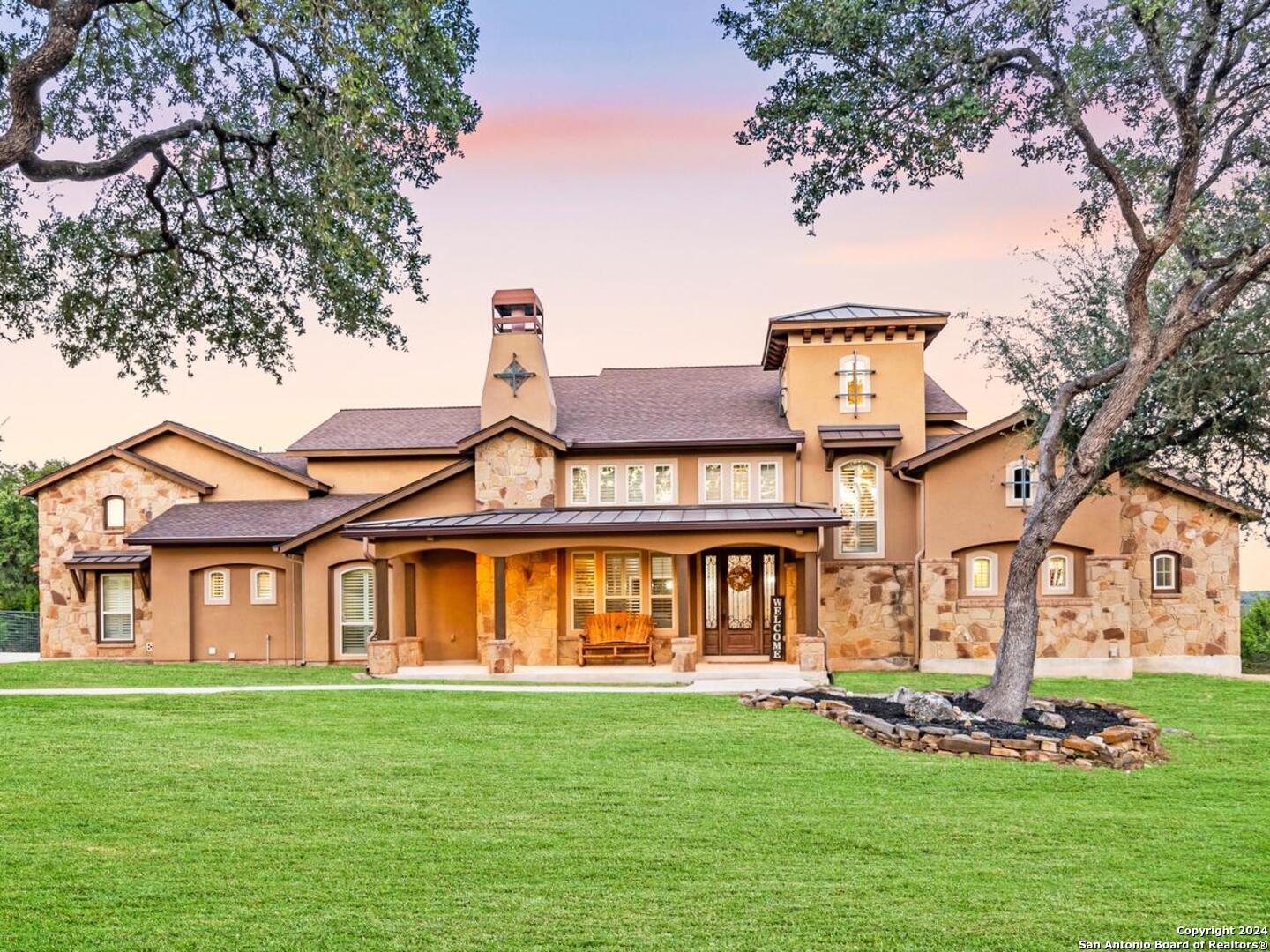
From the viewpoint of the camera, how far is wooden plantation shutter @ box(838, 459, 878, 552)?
62.7 feet

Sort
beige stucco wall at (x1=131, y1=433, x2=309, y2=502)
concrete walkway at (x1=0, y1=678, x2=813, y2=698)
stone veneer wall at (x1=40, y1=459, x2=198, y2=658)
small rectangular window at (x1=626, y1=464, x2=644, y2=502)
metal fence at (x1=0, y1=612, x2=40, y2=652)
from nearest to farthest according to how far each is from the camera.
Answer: concrete walkway at (x1=0, y1=678, x2=813, y2=698), small rectangular window at (x1=626, y1=464, x2=644, y2=502), stone veneer wall at (x1=40, y1=459, x2=198, y2=658), beige stucco wall at (x1=131, y1=433, x2=309, y2=502), metal fence at (x1=0, y1=612, x2=40, y2=652)

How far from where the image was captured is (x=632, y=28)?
13.7 m

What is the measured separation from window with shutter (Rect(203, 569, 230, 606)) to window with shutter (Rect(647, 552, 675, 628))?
9432 millimetres

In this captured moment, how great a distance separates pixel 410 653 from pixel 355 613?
2712 mm

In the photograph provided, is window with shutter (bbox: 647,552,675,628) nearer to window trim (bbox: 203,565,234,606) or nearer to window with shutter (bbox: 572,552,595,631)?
window with shutter (bbox: 572,552,595,631)

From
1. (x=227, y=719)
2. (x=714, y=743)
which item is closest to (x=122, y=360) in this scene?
(x=227, y=719)

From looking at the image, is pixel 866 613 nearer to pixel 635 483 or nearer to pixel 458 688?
pixel 635 483

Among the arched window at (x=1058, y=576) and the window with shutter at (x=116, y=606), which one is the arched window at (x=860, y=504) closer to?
the arched window at (x=1058, y=576)

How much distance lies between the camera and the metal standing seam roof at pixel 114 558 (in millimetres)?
20938

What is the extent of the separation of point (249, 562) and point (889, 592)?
13654mm

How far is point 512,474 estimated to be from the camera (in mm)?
19375

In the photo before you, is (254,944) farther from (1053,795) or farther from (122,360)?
(122,360)

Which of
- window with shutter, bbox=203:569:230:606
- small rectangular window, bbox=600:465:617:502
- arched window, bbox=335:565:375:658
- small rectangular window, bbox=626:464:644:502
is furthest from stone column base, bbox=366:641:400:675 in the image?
small rectangular window, bbox=626:464:644:502

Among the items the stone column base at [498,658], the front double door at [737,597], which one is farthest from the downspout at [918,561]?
the stone column base at [498,658]
